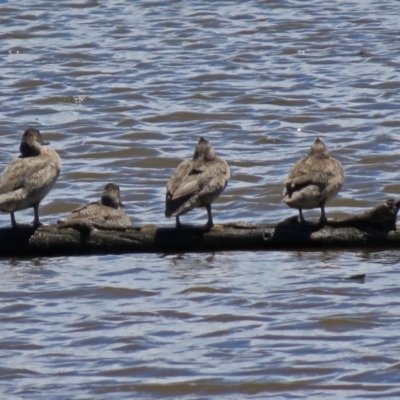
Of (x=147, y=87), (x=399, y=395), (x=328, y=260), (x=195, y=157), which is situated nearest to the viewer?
(x=399, y=395)

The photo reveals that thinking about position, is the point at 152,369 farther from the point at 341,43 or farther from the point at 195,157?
the point at 341,43

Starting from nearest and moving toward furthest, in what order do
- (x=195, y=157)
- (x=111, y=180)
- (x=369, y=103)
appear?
(x=195, y=157) → (x=111, y=180) → (x=369, y=103)

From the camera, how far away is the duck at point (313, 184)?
412 inches

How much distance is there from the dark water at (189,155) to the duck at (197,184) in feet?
1.33

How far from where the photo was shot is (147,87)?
18.0m

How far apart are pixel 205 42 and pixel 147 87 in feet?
9.43

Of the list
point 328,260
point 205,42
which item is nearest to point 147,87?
point 205,42

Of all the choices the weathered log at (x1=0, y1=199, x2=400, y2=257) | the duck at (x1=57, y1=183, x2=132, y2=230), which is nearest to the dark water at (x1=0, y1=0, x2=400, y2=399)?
the weathered log at (x1=0, y1=199, x2=400, y2=257)

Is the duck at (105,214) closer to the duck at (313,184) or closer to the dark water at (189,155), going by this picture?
the dark water at (189,155)

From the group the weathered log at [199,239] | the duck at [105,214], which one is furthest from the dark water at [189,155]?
the duck at [105,214]

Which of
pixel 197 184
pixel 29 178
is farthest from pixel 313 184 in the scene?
pixel 29 178

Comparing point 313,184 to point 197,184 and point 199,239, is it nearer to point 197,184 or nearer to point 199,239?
point 197,184

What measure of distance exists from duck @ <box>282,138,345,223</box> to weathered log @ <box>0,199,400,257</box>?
0.21m

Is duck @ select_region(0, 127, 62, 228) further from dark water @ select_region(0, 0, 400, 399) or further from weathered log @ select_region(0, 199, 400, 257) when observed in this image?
dark water @ select_region(0, 0, 400, 399)
